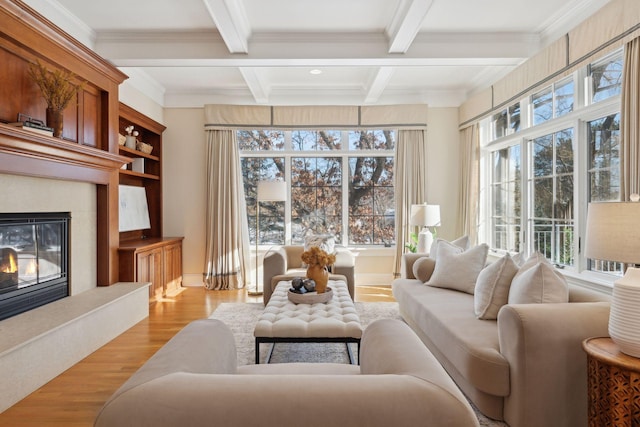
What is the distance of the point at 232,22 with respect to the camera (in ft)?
10.5

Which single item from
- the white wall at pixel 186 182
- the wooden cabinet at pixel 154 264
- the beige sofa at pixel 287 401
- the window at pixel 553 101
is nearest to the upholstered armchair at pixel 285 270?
the wooden cabinet at pixel 154 264

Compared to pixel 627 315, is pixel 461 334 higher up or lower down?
lower down

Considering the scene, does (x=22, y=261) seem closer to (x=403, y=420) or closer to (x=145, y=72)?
(x=145, y=72)

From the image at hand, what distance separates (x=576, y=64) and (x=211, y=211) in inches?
179

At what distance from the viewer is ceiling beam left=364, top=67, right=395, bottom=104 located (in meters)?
4.38

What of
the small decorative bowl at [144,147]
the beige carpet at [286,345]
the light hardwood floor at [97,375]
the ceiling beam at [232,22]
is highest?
the ceiling beam at [232,22]

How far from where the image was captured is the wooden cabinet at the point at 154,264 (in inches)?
164

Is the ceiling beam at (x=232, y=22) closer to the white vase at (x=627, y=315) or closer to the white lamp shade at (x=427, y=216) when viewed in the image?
the white lamp shade at (x=427, y=216)

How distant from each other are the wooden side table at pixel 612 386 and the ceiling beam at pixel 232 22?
315 centimetres

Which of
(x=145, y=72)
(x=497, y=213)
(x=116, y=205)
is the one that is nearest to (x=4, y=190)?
(x=116, y=205)

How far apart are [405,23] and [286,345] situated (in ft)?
9.37

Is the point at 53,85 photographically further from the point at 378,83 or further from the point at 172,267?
the point at 378,83

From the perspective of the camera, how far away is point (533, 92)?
3.79 metres

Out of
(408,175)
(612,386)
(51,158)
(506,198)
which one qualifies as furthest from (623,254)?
(408,175)
